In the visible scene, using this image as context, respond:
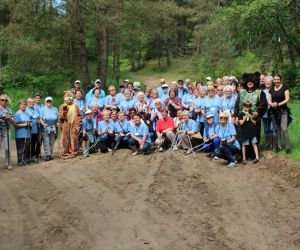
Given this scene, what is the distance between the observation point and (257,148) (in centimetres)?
1132

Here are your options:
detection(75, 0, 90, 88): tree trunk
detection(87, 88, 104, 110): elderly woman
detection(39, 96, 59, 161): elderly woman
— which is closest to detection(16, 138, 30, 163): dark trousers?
detection(39, 96, 59, 161): elderly woman

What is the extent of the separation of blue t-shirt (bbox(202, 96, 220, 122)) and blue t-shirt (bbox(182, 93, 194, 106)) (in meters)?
0.68

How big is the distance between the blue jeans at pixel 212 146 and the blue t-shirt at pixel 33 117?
4.70 meters

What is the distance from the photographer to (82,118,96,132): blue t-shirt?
13.2 metres

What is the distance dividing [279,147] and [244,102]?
4.67ft

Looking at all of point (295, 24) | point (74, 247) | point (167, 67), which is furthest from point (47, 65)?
point (167, 67)

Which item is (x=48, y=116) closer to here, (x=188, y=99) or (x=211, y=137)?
(x=188, y=99)

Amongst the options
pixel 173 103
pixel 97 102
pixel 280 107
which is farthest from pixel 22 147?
pixel 280 107

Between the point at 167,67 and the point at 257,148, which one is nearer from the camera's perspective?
the point at 257,148

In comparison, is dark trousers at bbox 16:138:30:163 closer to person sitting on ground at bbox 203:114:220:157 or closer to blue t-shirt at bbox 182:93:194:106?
blue t-shirt at bbox 182:93:194:106

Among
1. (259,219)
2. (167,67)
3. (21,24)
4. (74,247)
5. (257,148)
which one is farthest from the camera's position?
(167,67)

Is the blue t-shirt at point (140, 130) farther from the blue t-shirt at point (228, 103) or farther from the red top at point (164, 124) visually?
the blue t-shirt at point (228, 103)

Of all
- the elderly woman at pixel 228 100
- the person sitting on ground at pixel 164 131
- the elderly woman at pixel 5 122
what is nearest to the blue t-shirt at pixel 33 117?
the elderly woman at pixel 5 122

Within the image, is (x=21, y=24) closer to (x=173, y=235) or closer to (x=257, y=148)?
(x=257, y=148)
